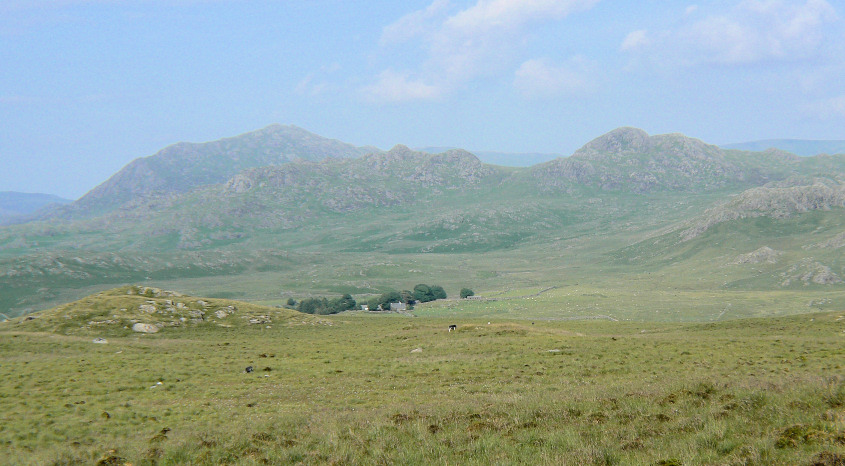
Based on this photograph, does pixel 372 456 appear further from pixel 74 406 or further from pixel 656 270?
pixel 656 270

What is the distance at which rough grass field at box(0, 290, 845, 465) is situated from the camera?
42.0ft

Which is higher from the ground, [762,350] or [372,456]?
[372,456]

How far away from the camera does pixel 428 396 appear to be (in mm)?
25375

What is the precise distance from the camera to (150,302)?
6462 cm

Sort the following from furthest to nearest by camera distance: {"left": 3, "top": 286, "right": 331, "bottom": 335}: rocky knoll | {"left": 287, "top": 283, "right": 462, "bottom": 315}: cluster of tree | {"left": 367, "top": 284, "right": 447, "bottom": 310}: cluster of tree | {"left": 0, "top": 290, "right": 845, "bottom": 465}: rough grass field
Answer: {"left": 367, "top": 284, "right": 447, "bottom": 310}: cluster of tree
{"left": 287, "top": 283, "right": 462, "bottom": 315}: cluster of tree
{"left": 3, "top": 286, "right": 331, "bottom": 335}: rocky knoll
{"left": 0, "top": 290, "right": 845, "bottom": 465}: rough grass field

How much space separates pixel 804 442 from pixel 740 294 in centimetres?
13907

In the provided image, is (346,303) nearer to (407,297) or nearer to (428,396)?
(407,297)

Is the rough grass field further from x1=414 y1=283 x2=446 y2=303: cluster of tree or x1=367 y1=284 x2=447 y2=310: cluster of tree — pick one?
x1=414 y1=283 x2=446 y2=303: cluster of tree

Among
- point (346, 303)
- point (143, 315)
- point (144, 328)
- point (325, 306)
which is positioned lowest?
point (325, 306)

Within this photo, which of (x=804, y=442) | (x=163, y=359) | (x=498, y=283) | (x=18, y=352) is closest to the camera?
(x=804, y=442)

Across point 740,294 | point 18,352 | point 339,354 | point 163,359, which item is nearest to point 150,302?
point 18,352

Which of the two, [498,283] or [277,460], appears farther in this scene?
[498,283]

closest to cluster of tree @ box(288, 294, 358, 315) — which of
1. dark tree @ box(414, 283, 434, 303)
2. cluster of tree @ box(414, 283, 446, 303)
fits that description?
dark tree @ box(414, 283, 434, 303)

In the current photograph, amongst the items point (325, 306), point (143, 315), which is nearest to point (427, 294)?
point (325, 306)
